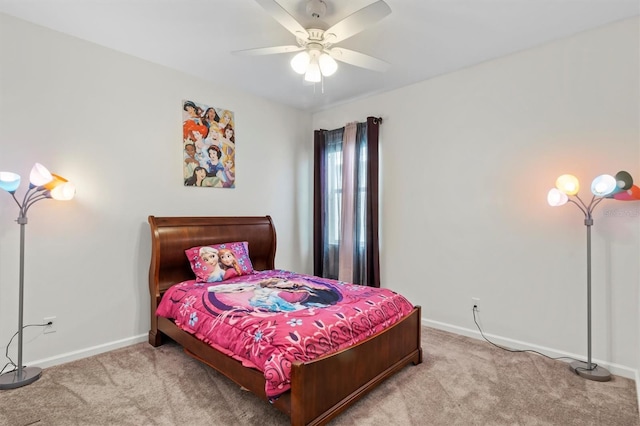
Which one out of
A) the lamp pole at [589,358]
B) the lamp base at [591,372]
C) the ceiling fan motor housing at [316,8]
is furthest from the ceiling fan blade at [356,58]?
the lamp base at [591,372]

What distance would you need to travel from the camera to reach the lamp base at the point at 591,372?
7.91 ft

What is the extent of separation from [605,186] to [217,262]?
10.7 feet

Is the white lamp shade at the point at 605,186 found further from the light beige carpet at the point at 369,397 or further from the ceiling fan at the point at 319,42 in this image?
the ceiling fan at the point at 319,42

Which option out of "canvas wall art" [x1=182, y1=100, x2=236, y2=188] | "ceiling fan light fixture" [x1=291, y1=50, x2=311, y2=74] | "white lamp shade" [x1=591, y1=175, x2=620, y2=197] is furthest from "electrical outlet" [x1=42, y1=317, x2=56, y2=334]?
"white lamp shade" [x1=591, y1=175, x2=620, y2=197]

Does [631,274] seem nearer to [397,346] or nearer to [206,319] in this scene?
[397,346]

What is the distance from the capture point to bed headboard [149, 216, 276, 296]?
3.11m

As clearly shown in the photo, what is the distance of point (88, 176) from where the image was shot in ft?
9.45

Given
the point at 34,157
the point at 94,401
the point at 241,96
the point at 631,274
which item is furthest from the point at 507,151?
the point at 34,157

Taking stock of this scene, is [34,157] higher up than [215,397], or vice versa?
[34,157]

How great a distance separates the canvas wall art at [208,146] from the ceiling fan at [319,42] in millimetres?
1433

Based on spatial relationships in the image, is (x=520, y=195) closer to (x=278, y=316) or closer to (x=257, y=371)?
(x=278, y=316)

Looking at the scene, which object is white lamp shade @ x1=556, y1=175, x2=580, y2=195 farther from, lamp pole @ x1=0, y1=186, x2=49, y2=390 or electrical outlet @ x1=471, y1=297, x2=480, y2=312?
lamp pole @ x1=0, y1=186, x2=49, y2=390

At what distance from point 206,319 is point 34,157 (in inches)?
75.2

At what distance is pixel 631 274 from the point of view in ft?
8.16
